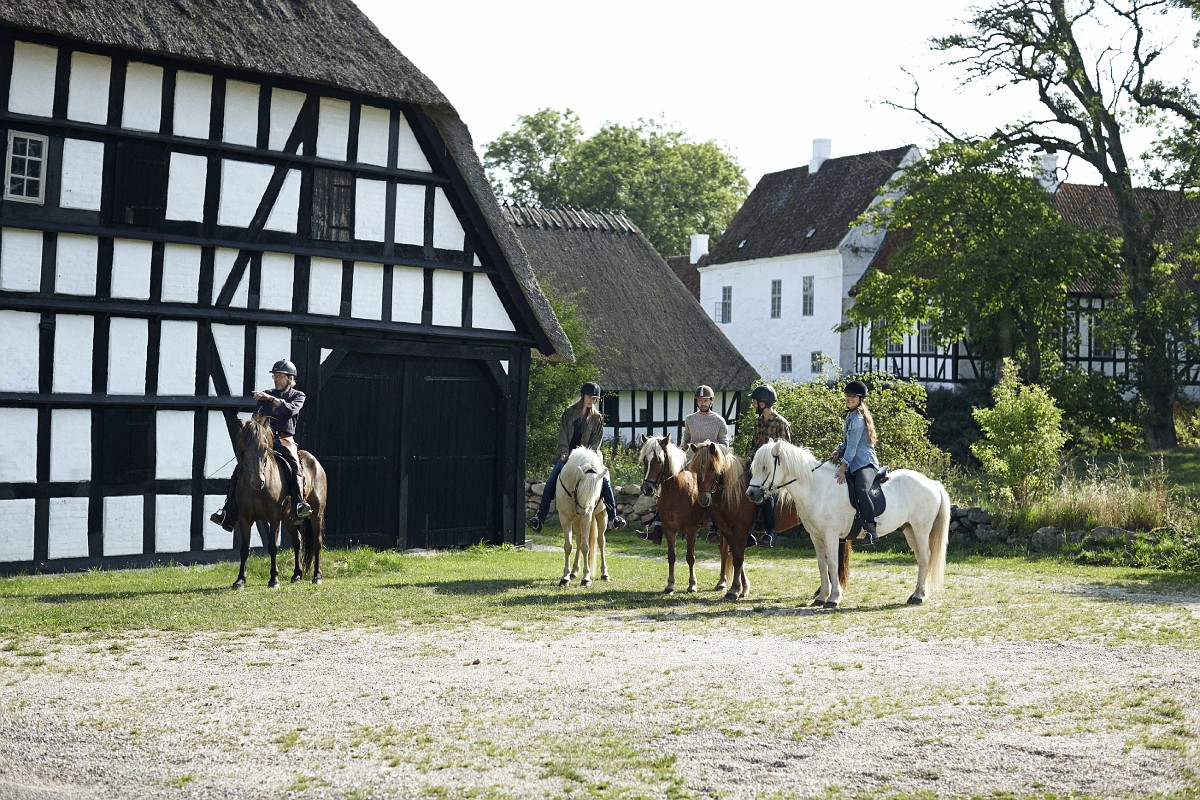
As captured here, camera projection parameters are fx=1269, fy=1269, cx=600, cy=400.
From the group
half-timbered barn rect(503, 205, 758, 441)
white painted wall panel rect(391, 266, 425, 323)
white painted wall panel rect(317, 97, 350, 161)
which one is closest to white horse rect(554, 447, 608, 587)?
white painted wall panel rect(391, 266, 425, 323)

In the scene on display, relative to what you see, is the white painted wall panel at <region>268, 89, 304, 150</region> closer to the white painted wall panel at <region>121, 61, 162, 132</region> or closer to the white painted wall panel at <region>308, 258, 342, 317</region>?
the white painted wall panel at <region>121, 61, 162, 132</region>

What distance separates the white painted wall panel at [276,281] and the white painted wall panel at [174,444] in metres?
1.79

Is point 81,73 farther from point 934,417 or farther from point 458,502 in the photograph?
point 934,417

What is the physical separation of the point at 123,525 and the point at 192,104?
5230mm

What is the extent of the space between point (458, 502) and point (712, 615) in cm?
722

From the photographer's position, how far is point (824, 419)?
20.5 metres

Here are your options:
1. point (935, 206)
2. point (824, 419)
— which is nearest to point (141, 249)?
point (824, 419)

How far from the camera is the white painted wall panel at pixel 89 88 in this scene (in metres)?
14.8

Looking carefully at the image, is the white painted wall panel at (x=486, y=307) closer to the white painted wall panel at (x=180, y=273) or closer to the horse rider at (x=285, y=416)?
the white painted wall panel at (x=180, y=273)

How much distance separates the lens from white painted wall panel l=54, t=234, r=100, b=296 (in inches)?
581

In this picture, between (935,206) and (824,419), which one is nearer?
(824,419)

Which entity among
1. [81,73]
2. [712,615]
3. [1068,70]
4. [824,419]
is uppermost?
[1068,70]

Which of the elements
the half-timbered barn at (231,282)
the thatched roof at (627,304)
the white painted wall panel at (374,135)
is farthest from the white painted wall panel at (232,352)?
the thatched roof at (627,304)

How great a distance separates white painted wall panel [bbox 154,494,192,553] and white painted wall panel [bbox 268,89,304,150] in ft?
15.4
